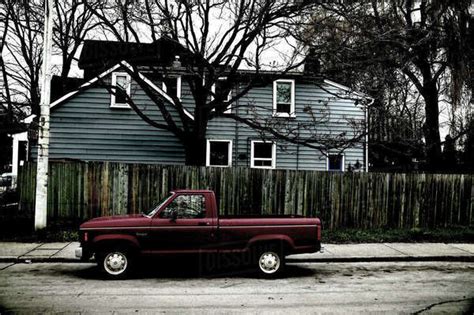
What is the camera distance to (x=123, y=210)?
14.4m

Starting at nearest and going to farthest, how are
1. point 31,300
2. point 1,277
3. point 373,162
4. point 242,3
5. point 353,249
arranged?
point 31,300
point 1,277
point 353,249
point 242,3
point 373,162

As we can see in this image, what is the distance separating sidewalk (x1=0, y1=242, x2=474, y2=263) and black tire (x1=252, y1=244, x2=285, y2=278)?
6.12 ft

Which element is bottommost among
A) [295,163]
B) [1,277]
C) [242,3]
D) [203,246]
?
[1,277]

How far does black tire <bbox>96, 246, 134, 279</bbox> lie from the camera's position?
870 cm

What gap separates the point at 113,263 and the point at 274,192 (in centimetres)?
719

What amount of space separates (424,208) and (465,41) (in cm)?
962

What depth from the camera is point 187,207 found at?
29.9 ft

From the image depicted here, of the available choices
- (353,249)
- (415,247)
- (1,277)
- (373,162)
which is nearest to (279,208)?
(353,249)

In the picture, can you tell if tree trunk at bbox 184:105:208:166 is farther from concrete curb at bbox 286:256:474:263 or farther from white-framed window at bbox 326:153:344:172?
white-framed window at bbox 326:153:344:172

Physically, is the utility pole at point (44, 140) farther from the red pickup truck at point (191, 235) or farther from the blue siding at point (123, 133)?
the blue siding at point (123, 133)

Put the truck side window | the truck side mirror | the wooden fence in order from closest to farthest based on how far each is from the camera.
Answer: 1. the truck side mirror
2. the truck side window
3. the wooden fence

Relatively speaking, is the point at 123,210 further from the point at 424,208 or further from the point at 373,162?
the point at 373,162

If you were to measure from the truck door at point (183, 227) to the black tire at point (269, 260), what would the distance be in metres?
0.99

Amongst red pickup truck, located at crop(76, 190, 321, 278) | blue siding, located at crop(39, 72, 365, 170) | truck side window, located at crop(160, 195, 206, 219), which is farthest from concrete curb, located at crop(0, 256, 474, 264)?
blue siding, located at crop(39, 72, 365, 170)
